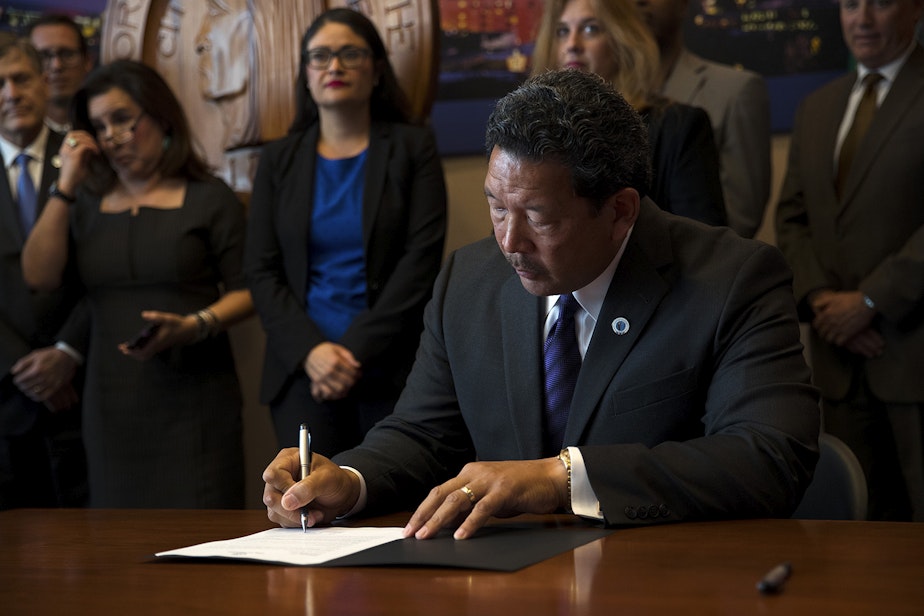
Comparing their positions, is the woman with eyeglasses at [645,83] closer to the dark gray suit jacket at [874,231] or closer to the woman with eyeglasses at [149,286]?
the dark gray suit jacket at [874,231]

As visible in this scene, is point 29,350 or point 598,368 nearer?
point 598,368

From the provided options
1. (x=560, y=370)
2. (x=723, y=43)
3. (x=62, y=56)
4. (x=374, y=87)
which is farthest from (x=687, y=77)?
A: (x=62, y=56)

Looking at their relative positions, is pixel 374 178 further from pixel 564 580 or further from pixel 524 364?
pixel 564 580

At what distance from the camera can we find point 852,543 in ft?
5.47

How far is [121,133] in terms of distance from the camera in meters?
3.93

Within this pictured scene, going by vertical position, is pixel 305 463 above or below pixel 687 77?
below

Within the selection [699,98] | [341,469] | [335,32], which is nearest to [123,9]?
[335,32]

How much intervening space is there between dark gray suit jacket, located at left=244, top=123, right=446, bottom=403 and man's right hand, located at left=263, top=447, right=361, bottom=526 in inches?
57.3

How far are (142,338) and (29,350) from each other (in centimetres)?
78

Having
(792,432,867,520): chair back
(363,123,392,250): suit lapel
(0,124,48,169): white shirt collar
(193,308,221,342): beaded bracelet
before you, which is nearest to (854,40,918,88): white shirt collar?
(363,123,392,250): suit lapel

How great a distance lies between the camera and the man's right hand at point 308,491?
1877mm

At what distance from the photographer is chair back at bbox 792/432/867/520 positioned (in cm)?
209

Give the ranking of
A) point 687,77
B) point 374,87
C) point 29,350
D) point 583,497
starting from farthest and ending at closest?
point 29,350 < point 374,87 < point 687,77 < point 583,497

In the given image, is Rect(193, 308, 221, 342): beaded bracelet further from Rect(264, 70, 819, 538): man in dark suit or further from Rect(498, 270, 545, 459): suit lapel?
Rect(498, 270, 545, 459): suit lapel
